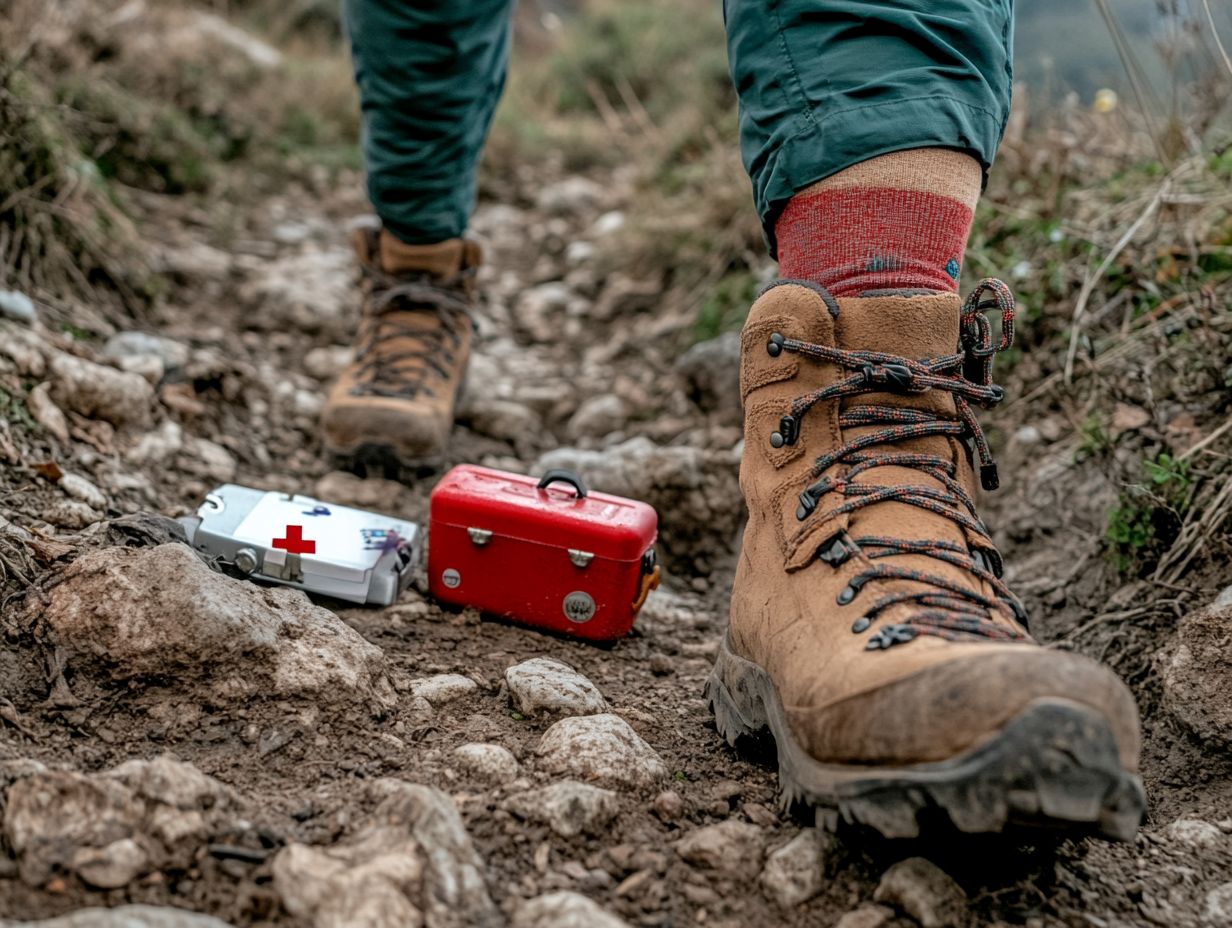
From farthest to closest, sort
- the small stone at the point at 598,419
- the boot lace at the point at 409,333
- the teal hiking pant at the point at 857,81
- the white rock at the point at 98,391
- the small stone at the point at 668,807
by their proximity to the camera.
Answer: the small stone at the point at 598,419, the boot lace at the point at 409,333, the white rock at the point at 98,391, the teal hiking pant at the point at 857,81, the small stone at the point at 668,807

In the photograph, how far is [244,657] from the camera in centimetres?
152

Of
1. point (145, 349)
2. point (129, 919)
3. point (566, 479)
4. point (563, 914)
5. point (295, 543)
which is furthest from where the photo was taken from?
point (145, 349)

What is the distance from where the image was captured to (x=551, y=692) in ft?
5.40

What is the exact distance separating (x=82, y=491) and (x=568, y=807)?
1.16m

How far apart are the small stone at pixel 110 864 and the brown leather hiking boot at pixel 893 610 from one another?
2.45 feet

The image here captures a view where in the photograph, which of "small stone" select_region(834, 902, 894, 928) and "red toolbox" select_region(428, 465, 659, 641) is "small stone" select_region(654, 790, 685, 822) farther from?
"red toolbox" select_region(428, 465, 659, 641)

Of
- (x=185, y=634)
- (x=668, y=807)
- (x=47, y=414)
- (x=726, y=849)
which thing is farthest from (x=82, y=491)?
(x=726, y=849)

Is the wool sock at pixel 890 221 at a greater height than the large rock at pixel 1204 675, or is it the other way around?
the wool sock at pixel 890 221

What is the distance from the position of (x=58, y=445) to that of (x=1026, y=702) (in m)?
1.82

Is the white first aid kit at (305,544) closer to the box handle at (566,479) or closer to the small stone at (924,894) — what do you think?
the box handle at (566,479)

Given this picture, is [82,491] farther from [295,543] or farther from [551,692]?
[551,692]

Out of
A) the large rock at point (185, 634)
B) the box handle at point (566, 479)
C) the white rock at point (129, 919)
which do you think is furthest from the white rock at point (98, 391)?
the white rock at point (129, 919)

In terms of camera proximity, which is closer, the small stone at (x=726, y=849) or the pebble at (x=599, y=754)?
the small stone at (x=726, y=849)

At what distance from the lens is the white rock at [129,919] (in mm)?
1019
